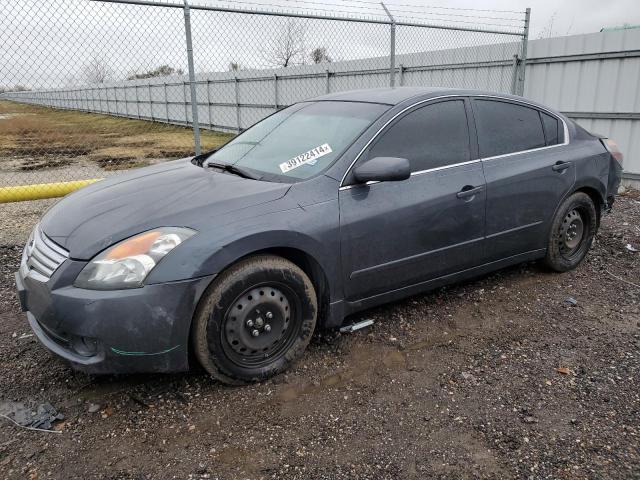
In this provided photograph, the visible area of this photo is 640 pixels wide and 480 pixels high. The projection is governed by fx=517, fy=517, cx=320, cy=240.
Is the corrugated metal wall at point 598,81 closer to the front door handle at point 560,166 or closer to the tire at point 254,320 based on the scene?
the front door handle at point 560,166

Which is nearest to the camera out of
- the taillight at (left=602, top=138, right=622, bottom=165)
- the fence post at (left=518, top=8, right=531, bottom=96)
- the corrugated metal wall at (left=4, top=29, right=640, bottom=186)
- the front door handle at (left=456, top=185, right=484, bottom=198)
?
the front door handle at (left=456, top=185, right=484, bottom=198)

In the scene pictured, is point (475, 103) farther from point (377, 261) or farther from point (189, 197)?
point (189, 197)

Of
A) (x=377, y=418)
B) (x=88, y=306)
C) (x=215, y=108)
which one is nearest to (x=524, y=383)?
(x=377, y=418)

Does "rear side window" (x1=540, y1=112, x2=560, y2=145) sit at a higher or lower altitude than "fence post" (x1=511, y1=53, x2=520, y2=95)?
lower

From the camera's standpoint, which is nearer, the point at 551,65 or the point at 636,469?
the point at 636,469

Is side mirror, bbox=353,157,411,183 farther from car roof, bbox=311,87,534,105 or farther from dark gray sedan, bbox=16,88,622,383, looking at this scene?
car roof, bbox=311,87,534,105

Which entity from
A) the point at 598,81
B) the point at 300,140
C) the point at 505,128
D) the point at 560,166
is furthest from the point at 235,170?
the point at 598,81

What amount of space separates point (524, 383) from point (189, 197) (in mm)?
2217

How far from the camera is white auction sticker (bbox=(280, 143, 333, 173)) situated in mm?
3311

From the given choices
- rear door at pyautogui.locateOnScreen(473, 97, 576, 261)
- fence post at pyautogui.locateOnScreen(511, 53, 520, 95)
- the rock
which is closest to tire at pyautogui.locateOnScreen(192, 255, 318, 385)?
the rock

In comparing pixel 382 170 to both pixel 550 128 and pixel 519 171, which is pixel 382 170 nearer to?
pixel 519 171

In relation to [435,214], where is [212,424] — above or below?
below

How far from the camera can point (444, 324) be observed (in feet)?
12.3

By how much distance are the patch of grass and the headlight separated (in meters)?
10.1
